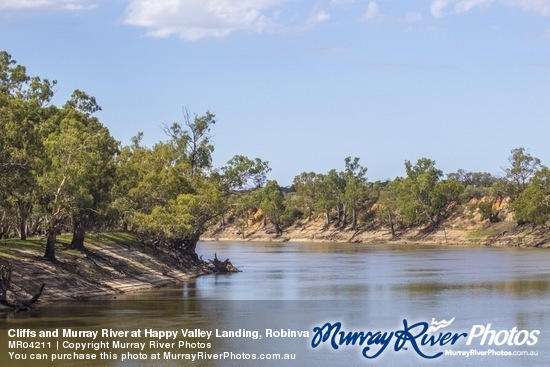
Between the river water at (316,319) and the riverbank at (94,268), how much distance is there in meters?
2.13

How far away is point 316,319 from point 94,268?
20696 mm

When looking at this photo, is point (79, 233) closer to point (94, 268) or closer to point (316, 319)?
point (94, 268)

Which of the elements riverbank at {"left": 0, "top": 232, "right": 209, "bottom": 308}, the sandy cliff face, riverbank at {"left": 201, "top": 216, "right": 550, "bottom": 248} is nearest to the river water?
riverbank at {"left": 0, "top": 232, "right": 209, "bottom": 308}

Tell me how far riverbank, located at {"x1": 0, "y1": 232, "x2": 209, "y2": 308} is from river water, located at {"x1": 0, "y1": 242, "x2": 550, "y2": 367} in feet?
6.99

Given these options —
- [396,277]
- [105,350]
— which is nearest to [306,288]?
[396,277]

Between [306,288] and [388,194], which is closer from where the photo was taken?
[306,288]

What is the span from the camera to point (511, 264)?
96125 mm

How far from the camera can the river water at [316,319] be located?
39.0 m

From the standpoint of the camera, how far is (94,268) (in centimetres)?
6372

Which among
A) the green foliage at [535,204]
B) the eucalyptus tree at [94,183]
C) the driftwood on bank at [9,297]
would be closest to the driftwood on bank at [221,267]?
the eucalyptus tree at [94,183]

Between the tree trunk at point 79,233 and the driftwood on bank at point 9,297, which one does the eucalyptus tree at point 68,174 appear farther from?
the driftwood on bank at point 9,297

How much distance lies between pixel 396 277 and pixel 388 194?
9869cm

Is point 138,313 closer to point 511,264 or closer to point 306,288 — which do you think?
point 306,288

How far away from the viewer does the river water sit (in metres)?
39.0
